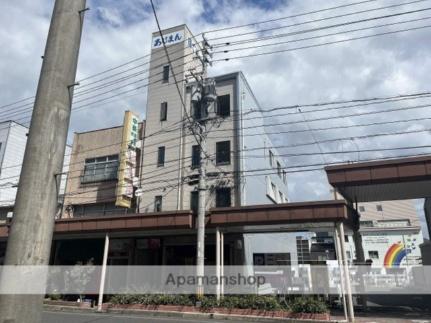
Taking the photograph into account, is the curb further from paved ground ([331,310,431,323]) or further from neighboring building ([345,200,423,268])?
neighboring building ([345,200,423,268])

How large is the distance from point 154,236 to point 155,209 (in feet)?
9.78

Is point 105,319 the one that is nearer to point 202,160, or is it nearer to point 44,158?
point 202,160

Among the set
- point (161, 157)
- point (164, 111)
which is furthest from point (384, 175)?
point (164, 111)

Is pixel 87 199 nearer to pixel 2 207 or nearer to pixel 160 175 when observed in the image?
pixel 160 175

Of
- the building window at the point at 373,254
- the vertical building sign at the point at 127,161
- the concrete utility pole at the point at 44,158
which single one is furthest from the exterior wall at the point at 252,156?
the building window at the point at 373,254

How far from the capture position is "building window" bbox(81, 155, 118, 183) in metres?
27.3

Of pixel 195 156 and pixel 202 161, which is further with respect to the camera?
pixel 195 156

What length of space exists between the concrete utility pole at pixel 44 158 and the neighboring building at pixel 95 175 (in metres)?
24.1

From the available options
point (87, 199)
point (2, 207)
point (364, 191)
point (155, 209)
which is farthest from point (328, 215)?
point (2, 207)

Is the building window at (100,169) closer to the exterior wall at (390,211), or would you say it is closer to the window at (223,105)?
the window at (223,105)

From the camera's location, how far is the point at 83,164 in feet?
95.3

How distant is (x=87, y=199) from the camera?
2778cm

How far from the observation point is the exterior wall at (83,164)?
1072 inches

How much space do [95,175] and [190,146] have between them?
8.03 metres
